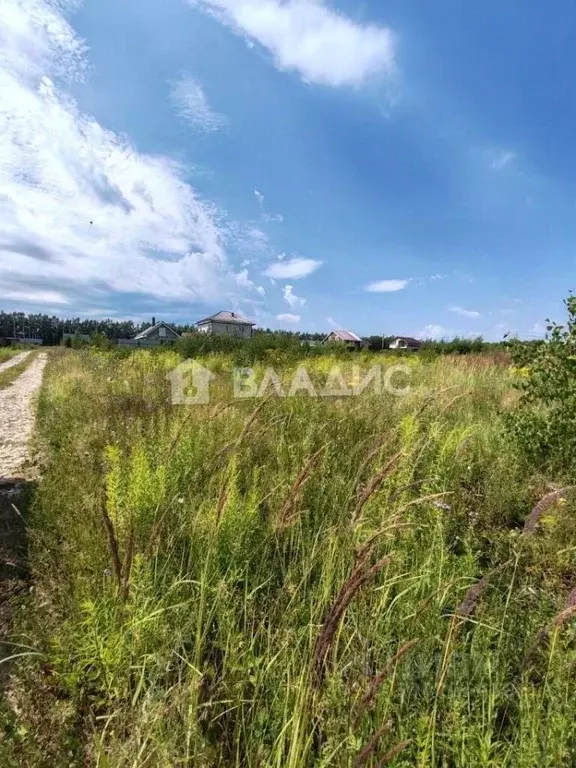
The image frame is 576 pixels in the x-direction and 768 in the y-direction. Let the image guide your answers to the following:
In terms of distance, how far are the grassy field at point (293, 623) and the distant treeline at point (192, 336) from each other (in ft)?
44.2

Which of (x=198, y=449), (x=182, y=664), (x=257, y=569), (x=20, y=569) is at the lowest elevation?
(x=20, y=569)

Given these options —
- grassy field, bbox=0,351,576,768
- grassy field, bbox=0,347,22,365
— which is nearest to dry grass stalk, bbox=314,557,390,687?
grassy field, bbox=0,351,576,768

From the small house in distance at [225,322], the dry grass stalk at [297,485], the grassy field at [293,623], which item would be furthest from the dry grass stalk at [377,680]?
the small house in distance at [225,322]

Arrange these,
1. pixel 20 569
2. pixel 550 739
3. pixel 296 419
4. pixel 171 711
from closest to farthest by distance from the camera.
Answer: pixel 550 739 < pixel 171 711 < pixel 20 569 < pixel 296 419

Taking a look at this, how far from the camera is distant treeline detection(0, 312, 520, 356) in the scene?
681 inches

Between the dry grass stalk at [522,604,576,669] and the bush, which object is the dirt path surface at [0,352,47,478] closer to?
the dry grass stalk at [522,604,576,669]

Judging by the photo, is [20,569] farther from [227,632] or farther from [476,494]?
[476,494]

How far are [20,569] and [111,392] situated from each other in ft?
14.8

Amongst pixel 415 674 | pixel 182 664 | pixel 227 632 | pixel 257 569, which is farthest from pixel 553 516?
pixel 182 664

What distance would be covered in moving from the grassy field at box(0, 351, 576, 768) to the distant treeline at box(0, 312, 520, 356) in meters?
13.5

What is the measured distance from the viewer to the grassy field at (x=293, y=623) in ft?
3.86

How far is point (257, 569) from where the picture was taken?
6.46 feet

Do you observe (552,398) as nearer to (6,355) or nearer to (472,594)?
(472,594)

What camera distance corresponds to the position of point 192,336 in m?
18.9
